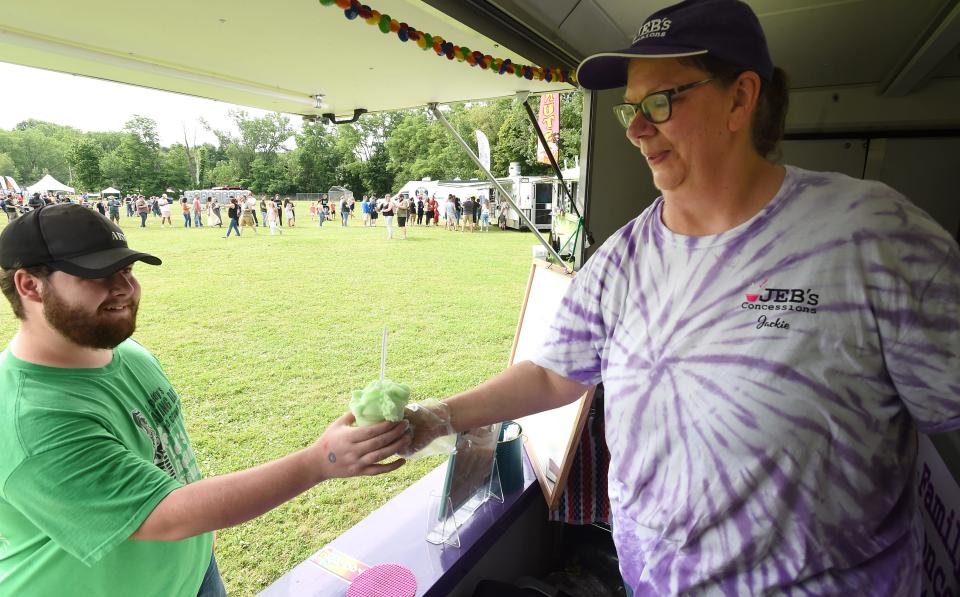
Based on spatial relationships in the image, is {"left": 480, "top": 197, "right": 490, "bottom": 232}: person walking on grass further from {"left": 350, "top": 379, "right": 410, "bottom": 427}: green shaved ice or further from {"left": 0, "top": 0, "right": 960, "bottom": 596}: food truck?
{"left": 350, "top": 379, "right": 410, "bottom": 427}: green shaved ice

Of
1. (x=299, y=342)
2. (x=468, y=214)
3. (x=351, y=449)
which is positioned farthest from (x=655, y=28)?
(x=468, y=214)

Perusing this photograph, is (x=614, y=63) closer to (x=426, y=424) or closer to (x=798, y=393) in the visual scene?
(x=798, y=393)

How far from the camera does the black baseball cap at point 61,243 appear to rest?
4.16 feet

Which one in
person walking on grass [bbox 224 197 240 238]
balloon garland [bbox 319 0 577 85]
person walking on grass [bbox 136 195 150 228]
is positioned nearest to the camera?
balloon garland [bbox 319 0 577 85]

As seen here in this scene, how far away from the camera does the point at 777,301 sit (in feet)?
3.09

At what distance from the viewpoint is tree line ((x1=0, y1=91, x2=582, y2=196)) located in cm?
1474

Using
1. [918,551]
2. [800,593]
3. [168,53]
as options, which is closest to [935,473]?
[918,551]

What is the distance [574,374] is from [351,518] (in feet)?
9.43

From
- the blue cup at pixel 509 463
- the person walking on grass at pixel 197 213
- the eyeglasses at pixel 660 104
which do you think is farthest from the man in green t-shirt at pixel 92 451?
the person walking on grass at pixel 197 213

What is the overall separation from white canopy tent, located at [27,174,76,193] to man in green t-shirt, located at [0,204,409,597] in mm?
20273

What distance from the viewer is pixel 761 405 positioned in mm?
911

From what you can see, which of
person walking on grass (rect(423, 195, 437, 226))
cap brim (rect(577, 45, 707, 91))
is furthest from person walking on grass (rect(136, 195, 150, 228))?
cap brim (rect(577, 45, 707, 91))

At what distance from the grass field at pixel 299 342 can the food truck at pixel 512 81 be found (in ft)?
2.05

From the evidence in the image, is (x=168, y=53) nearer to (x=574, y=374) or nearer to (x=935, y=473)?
(x=574, y=374)
